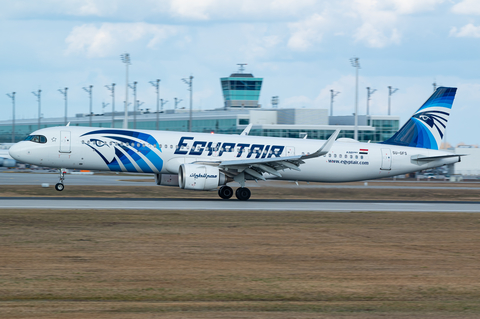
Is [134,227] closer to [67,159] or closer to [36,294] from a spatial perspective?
[36,294]

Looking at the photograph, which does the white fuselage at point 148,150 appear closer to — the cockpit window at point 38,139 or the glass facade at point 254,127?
the cockpit window at point 38,139

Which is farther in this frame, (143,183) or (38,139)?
(143,183)

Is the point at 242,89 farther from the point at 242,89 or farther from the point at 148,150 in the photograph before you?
the point at 148,150

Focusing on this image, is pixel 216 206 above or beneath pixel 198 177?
beneath

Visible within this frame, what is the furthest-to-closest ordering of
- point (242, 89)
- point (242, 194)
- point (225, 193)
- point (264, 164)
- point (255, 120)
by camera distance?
point (242, 89) < point (255, 120) < point (225, 193) < point (242, 194) < point (264, 164)

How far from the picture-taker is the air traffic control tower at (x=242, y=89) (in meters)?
124

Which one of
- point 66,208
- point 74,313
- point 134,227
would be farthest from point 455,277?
point 66,208

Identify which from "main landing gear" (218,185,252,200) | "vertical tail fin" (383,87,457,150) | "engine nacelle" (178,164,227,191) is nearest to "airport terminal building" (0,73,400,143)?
"vertical tail fin" (383,87,457,150)

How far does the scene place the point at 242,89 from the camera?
12425 cm

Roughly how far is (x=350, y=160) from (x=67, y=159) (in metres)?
16.0

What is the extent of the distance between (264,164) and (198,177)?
3.78m

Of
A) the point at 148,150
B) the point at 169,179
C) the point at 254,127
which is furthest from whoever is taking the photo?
the point at 254,127

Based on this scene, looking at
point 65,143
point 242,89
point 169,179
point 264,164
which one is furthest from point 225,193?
point 242,89

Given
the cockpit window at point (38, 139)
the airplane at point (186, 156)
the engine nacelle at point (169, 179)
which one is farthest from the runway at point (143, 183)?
the cockpit window at point (38, 139)
